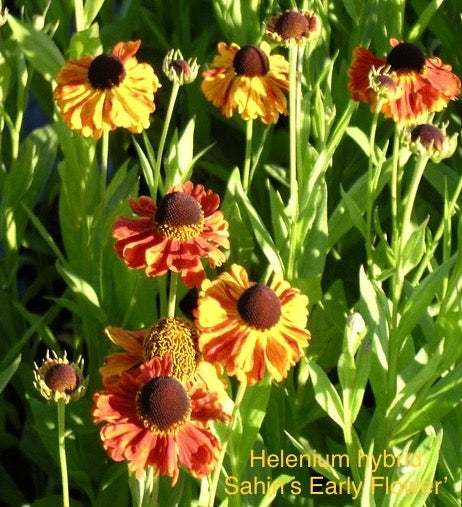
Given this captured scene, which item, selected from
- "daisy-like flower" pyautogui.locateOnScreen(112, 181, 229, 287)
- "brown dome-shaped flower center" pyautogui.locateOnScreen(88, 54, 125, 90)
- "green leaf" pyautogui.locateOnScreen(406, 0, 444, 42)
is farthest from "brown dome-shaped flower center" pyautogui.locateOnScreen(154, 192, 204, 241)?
"green leaf" pyautogui.locateOnScreen(406, 0, 444, 42)

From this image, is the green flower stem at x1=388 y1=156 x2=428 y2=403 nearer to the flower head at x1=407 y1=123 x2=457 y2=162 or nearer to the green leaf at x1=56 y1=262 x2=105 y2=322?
the flower head at x1=407 y1=123 x2=457 y2=162

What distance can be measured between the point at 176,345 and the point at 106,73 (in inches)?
15.2

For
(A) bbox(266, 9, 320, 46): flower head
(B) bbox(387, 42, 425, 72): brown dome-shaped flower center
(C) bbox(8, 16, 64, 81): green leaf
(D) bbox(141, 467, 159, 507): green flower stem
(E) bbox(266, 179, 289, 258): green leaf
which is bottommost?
(D) bbox(141, 467, 159, 507): green flower stem

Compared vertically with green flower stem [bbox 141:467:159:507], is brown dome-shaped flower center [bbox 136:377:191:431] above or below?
above

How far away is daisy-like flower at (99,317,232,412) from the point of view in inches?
32.6

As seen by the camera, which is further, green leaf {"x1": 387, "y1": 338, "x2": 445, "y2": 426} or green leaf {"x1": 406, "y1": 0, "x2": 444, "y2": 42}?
green leaf {"x1": 406, "y1": 0, "x2": 444, "y2": 42}

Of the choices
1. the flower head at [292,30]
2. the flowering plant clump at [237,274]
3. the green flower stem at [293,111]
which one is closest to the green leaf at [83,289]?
the flowering plant clump at [237,274]

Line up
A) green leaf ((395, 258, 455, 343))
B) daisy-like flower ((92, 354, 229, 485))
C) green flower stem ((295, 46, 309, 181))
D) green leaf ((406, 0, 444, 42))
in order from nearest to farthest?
daisy-like flower ((92, 354, 229, 485)) → green leaf ((395, 258, 455, 343)) → green flower stem ((295, 46, 309, 181)) → green leaf ((406, 0, 444, 42))

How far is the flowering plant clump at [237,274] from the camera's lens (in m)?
0.83

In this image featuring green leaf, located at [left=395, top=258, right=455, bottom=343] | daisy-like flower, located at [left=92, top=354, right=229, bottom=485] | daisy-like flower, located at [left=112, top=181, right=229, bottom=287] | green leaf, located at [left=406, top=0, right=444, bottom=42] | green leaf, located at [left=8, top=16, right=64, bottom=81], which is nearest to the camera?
daisy-like flower, located at [left=92, top=354, right=229, bottom=485]

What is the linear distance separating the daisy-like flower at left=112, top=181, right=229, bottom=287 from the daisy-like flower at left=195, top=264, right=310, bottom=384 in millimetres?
53

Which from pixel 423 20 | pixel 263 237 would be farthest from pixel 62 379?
pixel 423 20

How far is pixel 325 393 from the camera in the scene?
37.9 inches

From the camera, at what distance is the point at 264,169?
1521 mm
